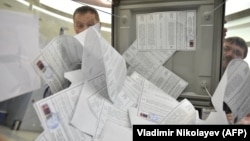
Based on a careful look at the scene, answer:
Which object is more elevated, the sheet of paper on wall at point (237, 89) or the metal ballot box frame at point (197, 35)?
the metal ballot box frame at point (197, 35)

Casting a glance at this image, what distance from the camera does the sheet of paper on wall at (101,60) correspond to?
0.60 metres

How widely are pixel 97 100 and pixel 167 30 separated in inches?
14.6

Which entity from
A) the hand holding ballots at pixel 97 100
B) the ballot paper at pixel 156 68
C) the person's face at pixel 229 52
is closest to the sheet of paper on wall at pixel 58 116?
the hand holding ballots at pixel 97 100

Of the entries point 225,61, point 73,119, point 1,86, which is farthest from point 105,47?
point 225,61

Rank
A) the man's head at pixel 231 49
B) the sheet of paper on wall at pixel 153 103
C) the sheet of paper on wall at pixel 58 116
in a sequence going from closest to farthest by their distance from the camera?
the sheet of paper on wall at pixel 58 116
the sheet of paper on wall at pixel 153 103
the man's head at pixel 231 49

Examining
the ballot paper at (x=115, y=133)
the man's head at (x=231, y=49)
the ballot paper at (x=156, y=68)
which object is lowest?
the ballot paper at (x=115, y=133)

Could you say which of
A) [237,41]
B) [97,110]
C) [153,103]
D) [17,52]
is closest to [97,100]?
[97,110]

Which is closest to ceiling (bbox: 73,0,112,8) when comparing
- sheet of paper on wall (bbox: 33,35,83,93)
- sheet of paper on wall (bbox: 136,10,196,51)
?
sheet of paper on wall (bbox: 136,10,196,51)

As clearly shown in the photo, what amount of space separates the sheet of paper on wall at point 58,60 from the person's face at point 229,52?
1.58 ft

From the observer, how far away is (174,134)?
1.67 feet

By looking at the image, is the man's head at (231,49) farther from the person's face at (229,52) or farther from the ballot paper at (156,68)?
the ballot paper at (156,68)

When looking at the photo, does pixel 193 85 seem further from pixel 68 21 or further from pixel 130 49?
pixel 68 21

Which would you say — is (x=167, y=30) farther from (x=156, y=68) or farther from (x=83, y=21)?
(x=83, y=21)

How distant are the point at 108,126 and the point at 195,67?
0.39m
